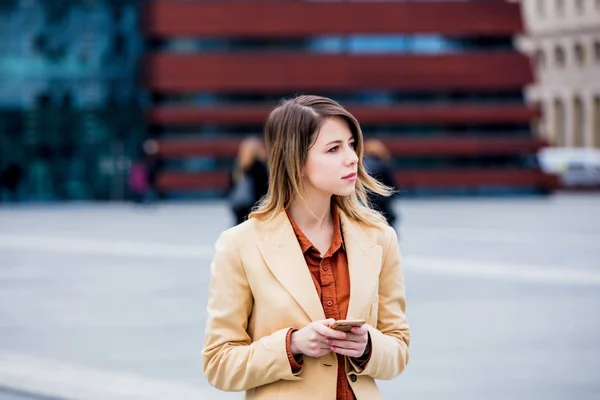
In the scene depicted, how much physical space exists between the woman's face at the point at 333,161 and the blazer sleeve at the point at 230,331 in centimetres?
30

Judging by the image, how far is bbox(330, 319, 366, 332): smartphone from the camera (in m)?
3.23

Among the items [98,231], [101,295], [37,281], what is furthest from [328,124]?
[98,231]

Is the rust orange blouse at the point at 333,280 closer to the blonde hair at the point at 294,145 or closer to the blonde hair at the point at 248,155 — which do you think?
the blonde hair at the point at 294,145

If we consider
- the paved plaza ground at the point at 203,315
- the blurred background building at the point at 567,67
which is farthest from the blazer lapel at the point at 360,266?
the blurred background building at the point at 567,67

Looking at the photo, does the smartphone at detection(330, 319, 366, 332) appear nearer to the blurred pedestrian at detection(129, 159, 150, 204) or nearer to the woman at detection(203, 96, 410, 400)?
the woman at detection(203, 96, 410, 400)

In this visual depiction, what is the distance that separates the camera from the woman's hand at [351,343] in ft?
10.9

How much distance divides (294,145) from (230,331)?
540 millimetres

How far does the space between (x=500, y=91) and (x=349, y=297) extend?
50.6 metres

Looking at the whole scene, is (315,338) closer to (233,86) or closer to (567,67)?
(233,86)

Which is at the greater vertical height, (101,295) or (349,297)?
(349,297)

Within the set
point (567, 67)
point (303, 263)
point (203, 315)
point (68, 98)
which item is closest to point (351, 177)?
point (303, 263)

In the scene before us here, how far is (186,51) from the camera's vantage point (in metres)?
51.2

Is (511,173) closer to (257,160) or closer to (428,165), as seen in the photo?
(428,165)

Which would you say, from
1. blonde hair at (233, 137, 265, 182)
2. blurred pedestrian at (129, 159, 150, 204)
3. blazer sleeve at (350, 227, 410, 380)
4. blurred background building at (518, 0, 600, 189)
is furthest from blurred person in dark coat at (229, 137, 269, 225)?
blurred background building at (518, 0, 600, 189)
